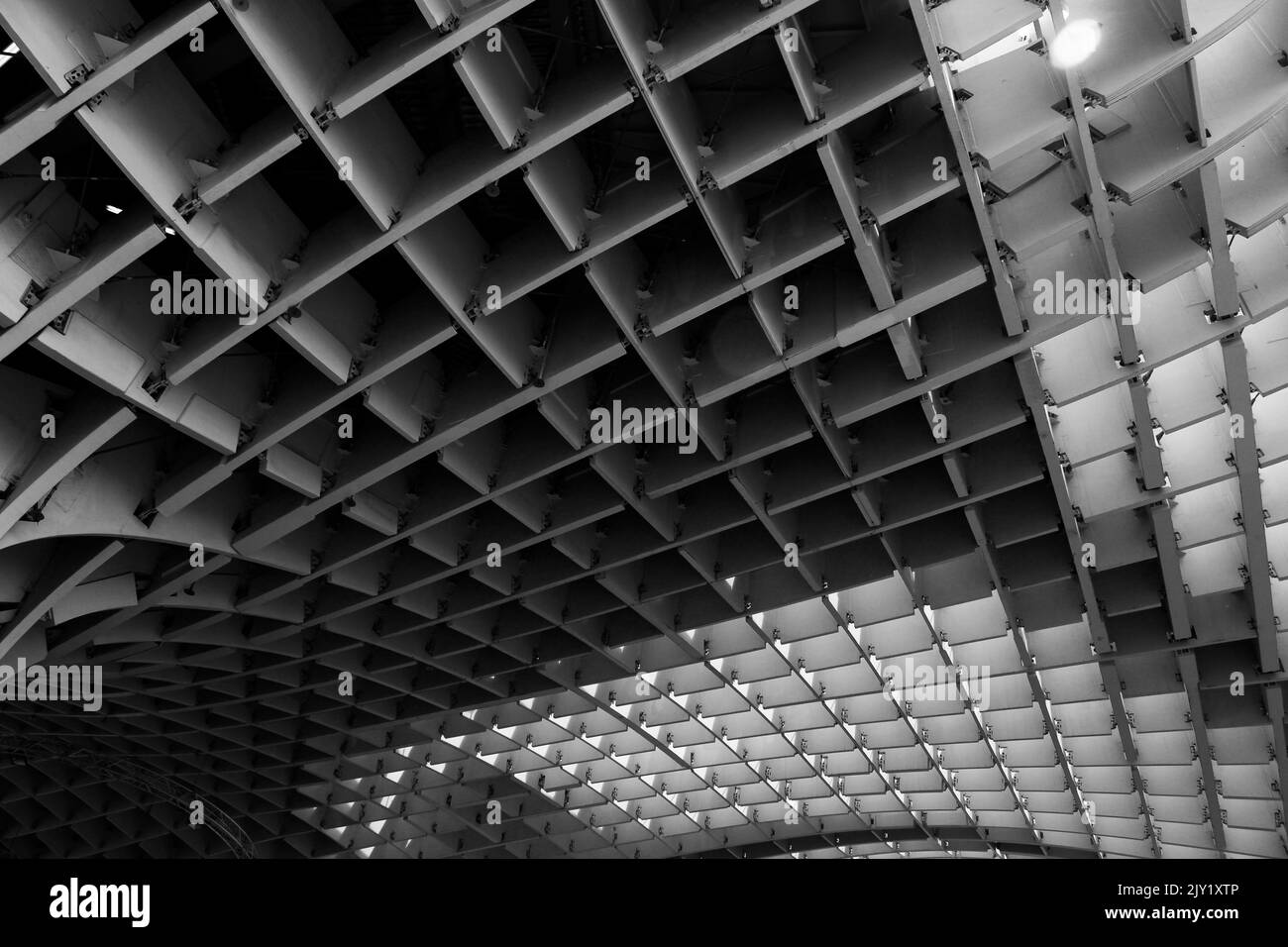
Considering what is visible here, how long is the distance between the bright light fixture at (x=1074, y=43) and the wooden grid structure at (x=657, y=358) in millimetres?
428

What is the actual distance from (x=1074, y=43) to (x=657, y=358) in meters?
8.81

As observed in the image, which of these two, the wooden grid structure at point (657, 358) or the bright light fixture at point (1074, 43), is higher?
the bright light fixture at point (1074, 43)

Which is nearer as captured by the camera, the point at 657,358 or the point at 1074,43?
the point at 1074,43

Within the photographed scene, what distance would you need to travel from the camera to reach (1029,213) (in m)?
19.4

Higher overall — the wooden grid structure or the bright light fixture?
the bright light fixture

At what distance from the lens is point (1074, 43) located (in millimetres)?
15984

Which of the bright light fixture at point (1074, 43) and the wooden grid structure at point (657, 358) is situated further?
the bright light fixture at point (1074, 43)

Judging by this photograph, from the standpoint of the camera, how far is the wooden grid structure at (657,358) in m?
15.5

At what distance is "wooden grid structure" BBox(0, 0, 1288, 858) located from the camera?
15.5 m

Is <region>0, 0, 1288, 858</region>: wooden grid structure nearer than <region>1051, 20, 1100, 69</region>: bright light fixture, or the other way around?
<region>0, 0, 1288, 858</region>: wooden grid structure

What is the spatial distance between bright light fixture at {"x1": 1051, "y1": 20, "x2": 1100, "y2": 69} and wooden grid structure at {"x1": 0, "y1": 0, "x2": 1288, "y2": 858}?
0.43m

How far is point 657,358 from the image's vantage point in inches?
811

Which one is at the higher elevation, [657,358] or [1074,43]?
[1074,43]
